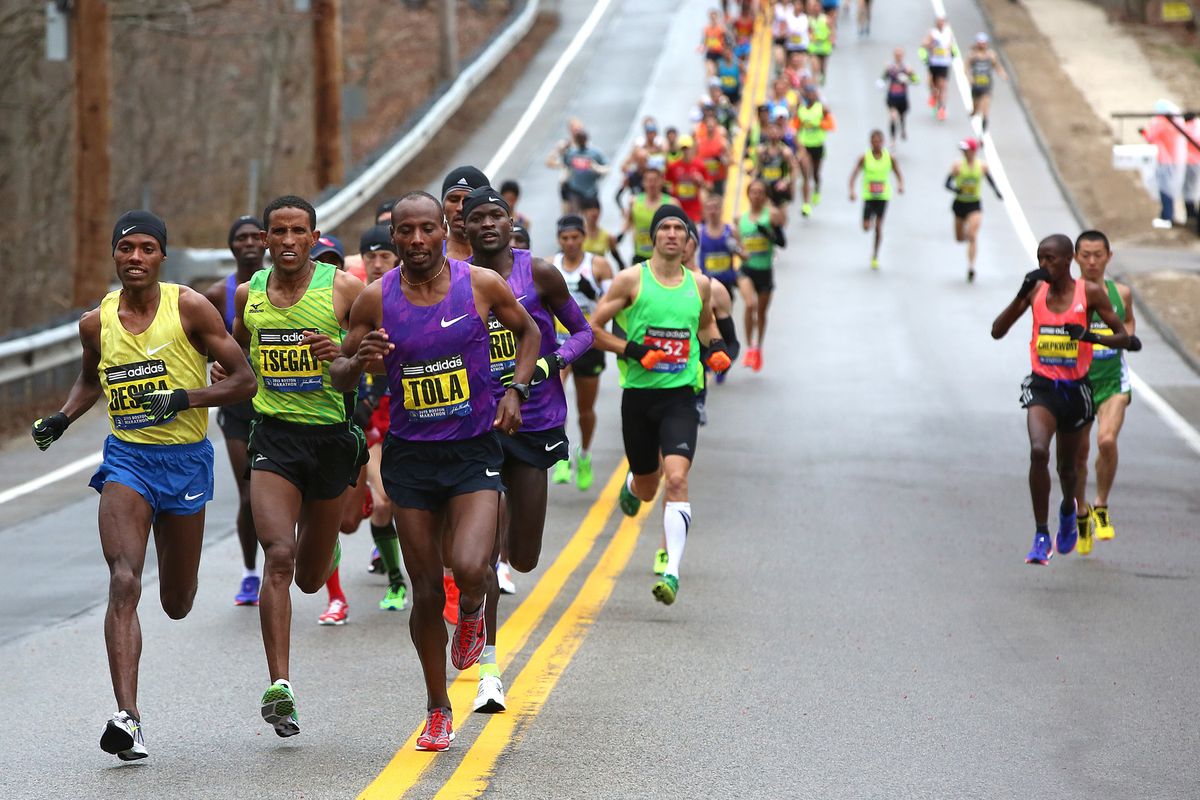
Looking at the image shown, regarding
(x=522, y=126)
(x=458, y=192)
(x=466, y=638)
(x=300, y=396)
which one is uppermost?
(x=458, y=192)

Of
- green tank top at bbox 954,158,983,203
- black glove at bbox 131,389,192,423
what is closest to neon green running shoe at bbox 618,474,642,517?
black glove at bbox 131,389,192,423

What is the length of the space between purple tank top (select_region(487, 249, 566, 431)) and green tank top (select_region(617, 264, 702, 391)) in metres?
1.42

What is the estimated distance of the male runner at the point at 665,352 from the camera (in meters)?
11.1

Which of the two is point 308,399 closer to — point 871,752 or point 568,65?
point 871,752

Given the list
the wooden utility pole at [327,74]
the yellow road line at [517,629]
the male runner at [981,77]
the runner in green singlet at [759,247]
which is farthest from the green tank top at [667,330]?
the male runner at [981,77]

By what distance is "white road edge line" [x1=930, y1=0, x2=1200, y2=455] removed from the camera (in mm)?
18891

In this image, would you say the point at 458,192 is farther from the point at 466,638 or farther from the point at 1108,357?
the point at 1108,357

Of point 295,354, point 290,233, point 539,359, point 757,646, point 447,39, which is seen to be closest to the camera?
point 290,233

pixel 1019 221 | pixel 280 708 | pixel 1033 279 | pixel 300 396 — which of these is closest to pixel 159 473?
pixel 300 396

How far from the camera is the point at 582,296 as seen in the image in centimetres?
1470

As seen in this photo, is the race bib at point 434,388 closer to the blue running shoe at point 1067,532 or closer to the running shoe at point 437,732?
the running shoe at point 437,732

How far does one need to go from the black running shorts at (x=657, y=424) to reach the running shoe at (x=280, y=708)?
3835 millimetres

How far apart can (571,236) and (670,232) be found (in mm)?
3380

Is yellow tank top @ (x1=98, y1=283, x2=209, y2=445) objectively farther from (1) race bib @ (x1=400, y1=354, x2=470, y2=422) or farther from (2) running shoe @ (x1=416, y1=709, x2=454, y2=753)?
(2) running shoe @ (x1=416, y1=709, x2=454, y2=753)
